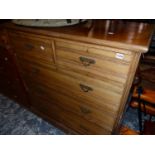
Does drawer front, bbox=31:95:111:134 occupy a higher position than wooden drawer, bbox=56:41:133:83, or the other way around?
wooden drawer, bbox=56:41:133:83

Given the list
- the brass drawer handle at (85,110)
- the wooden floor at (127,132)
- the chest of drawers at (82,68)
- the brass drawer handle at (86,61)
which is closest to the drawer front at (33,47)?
the chest of drawers at (82,68)

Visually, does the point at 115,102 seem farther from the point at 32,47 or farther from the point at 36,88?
the point at 36,88

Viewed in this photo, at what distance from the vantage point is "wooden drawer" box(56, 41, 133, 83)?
2.31ft

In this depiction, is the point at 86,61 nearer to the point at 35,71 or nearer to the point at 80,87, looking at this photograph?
the point at 80,87

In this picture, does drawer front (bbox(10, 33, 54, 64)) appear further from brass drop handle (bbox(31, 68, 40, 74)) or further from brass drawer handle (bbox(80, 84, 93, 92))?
brass drawer handle (bbox(80, 84, 93, 92))

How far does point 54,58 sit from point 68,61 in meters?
0.13

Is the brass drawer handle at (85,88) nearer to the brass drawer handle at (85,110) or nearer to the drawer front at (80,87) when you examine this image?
the drawer front at (80,87)

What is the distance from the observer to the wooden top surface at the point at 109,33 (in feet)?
2.10

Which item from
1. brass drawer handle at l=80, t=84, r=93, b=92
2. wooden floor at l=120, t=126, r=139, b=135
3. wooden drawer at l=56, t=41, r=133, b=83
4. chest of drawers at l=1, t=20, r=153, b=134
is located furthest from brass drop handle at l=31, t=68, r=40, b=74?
wooden floor at l=120, t=126, r=139, b=135

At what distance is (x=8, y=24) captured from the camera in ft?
3.60

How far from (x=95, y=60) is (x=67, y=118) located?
823 mm

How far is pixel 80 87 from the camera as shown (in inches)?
39.3
